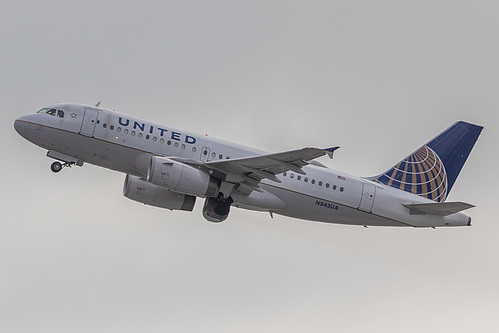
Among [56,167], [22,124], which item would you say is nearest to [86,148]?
[56,167]

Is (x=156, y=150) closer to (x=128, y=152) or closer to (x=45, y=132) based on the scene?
(x=128, y=152)

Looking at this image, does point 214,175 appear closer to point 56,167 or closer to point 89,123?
point 89,123

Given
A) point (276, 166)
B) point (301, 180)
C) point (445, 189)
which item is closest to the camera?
point (276, 166)

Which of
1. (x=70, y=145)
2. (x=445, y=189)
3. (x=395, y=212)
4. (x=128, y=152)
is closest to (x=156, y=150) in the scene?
(x=128, y=152)

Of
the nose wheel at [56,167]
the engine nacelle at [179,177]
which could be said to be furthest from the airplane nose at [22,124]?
the engine nacelle at [179,177]

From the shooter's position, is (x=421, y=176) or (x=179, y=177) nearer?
(x=179, y=177)

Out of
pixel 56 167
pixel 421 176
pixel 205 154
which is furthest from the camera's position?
pixel 421 176

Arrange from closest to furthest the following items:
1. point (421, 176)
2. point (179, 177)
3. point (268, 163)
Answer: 1. point (268, 163)
2. point (179, 177)
3. point (421, 176)

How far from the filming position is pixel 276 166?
43562 mm

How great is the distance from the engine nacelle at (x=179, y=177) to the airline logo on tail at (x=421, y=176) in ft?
37.2

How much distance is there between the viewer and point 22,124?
149ft

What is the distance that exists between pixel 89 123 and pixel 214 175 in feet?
22.9

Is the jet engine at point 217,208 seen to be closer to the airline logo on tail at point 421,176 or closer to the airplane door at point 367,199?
the airplane door at point 367,199

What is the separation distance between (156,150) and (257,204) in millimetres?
6067
